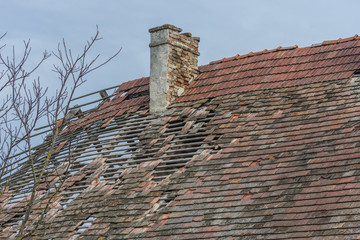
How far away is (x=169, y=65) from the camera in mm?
16156

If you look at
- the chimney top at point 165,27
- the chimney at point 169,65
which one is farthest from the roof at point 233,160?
the chimney top at point 165,27

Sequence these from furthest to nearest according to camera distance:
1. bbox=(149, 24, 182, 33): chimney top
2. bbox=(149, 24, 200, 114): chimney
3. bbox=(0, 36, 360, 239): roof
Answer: bbox=(149, 24, 182, 33): chimney top
bbox=(149, 24, 200, 114): chimney
bbox=(0, 36, 360, 239): roof

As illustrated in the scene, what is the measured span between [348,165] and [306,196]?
31.4 inches

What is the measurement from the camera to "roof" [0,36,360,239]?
1089cm

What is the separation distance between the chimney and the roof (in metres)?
0.26

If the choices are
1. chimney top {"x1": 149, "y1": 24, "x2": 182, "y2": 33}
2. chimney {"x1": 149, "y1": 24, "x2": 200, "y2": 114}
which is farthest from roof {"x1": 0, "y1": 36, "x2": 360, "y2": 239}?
chimney top {"x1": 149, "y1": 24, "x2": 182, "y2": 33}

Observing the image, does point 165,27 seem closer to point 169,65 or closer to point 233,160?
point 169,65

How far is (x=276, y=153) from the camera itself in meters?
12.2

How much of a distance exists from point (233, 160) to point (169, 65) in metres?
4.16

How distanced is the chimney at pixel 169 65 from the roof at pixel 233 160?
0.26 metres

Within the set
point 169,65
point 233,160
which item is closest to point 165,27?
point 169,65

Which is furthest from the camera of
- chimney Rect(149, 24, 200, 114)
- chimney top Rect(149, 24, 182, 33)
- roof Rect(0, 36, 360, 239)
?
chimney top Rect(149, 24, 182, 33)

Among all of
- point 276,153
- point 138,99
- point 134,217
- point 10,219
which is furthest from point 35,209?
point 276,153

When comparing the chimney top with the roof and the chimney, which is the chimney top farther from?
the roof
